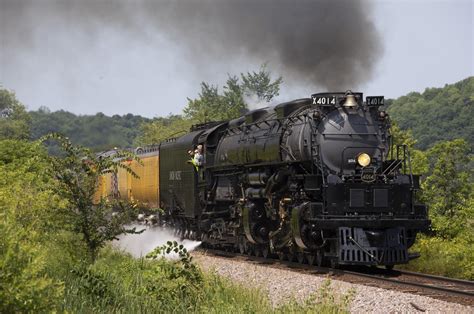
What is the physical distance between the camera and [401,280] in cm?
1480

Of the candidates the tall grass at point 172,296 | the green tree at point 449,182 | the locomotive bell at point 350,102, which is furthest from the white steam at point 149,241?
the tall grass at point 172,296

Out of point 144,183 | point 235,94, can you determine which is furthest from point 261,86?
point 144,183

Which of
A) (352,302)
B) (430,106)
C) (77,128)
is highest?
(430,106)

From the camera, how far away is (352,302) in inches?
460

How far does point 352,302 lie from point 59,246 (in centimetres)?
854

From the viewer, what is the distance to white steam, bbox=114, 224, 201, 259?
953 inches

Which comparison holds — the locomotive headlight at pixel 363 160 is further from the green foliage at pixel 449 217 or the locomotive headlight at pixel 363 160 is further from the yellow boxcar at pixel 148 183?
the yellow boxcar at pixel 148 183

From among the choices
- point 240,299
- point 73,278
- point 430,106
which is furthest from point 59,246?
point 430,106

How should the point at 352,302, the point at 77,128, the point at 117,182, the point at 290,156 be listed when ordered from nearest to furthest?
the point at 352,302
the point at 290,156
the point at 77,128
the point at 117,182

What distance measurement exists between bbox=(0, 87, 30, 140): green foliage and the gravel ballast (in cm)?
4467

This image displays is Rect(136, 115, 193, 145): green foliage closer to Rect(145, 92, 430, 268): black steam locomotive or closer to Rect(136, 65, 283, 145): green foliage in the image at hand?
Rect(136, 65, 283, 145): green foliage

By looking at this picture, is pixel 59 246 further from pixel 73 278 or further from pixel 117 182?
pixel 117 182

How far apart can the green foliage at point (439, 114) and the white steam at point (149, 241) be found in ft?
225

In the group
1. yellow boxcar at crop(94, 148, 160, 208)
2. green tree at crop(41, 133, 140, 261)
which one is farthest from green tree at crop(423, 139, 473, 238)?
yellow boxcar at crop(94, 148, 160, 208)
